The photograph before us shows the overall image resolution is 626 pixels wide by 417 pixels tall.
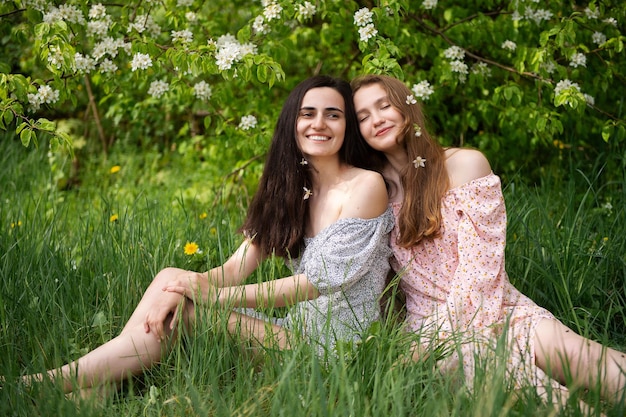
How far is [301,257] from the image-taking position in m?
2.69

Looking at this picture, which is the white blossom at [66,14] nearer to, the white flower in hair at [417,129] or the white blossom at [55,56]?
the white blossom at [55,56]

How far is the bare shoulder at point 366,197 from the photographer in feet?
8.00

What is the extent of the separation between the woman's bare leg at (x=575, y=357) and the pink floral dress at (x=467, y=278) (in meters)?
0.04

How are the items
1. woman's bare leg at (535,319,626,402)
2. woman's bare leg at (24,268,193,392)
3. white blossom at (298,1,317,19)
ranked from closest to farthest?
woman's bare leg at (535,319,626,402) → woman's bare leg at (24,268,193,392) → white blossom at (298,1,317,19)

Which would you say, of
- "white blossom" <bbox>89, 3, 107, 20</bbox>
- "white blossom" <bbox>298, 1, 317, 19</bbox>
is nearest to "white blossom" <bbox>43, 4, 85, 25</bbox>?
"white blossom" <bbox>89, 3, 107, 20</bbox>

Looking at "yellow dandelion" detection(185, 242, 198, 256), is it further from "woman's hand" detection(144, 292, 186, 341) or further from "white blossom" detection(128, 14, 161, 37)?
"white blossom" detection(128, 14, 161, 37)

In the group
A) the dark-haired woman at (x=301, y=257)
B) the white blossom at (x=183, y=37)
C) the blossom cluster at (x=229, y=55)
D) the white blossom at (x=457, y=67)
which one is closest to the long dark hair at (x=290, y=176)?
the dark-haired woman at (x=301, y=257)

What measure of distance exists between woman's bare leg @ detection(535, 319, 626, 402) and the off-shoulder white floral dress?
53cm

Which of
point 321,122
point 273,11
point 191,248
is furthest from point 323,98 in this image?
point 191,248

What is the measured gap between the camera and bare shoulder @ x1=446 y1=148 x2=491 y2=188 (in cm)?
244

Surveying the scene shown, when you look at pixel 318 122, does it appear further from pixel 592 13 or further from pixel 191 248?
pixel 592 13

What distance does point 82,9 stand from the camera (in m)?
2.95

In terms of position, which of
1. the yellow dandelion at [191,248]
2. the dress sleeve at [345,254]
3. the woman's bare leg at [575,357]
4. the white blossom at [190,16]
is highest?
the white blossom at [190,16]

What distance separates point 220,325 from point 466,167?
0.99 meters
